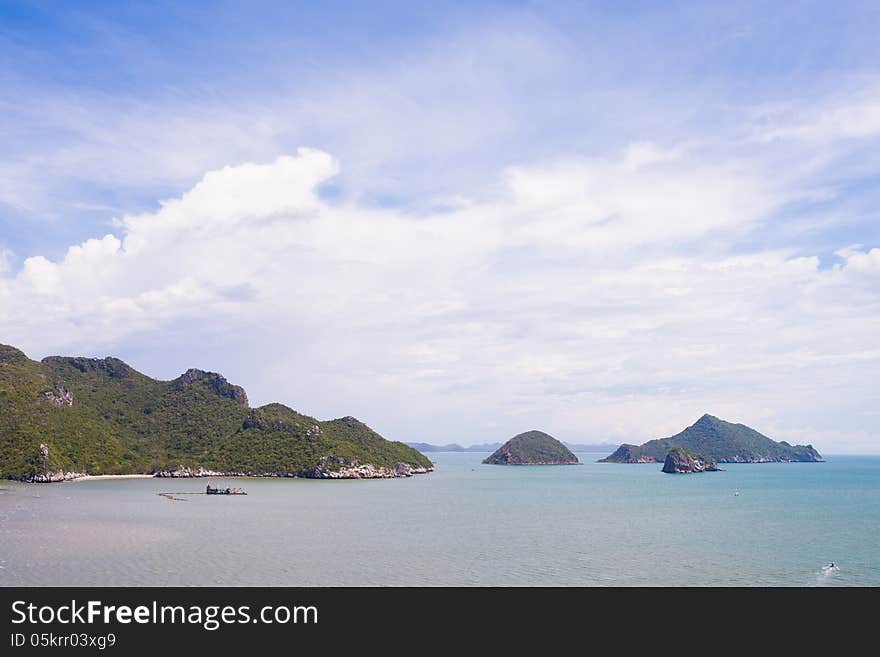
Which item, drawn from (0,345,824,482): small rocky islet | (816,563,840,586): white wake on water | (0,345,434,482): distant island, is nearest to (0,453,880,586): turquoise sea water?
(816,563,840,586): white wake on water

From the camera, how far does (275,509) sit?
311ft

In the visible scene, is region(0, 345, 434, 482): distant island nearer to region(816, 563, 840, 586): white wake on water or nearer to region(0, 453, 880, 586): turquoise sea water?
region(0, 453, 880, 586): turquoise sea water

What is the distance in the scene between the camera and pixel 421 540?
6638 centimetres

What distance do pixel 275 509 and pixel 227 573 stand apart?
159 feet

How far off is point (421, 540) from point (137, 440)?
140561 millimetres

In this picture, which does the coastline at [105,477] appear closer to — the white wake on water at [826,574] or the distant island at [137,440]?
the distant island at [137,440]

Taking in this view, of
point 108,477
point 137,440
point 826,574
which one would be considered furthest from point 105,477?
point 826,574

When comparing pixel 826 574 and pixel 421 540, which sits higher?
pixel 826 574

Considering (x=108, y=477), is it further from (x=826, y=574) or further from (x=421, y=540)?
(x=826, y=574)

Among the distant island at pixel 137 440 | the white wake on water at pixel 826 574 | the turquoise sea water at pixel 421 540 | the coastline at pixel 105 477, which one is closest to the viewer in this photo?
the white wake on water at pixel 826 574

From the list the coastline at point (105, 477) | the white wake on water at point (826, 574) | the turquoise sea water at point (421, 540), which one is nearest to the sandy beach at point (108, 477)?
the coastline at point (105, 477)

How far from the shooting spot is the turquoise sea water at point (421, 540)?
158 ft

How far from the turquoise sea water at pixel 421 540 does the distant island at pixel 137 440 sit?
25516 millimetres

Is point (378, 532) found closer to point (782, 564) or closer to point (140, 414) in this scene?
point (782, 564)
